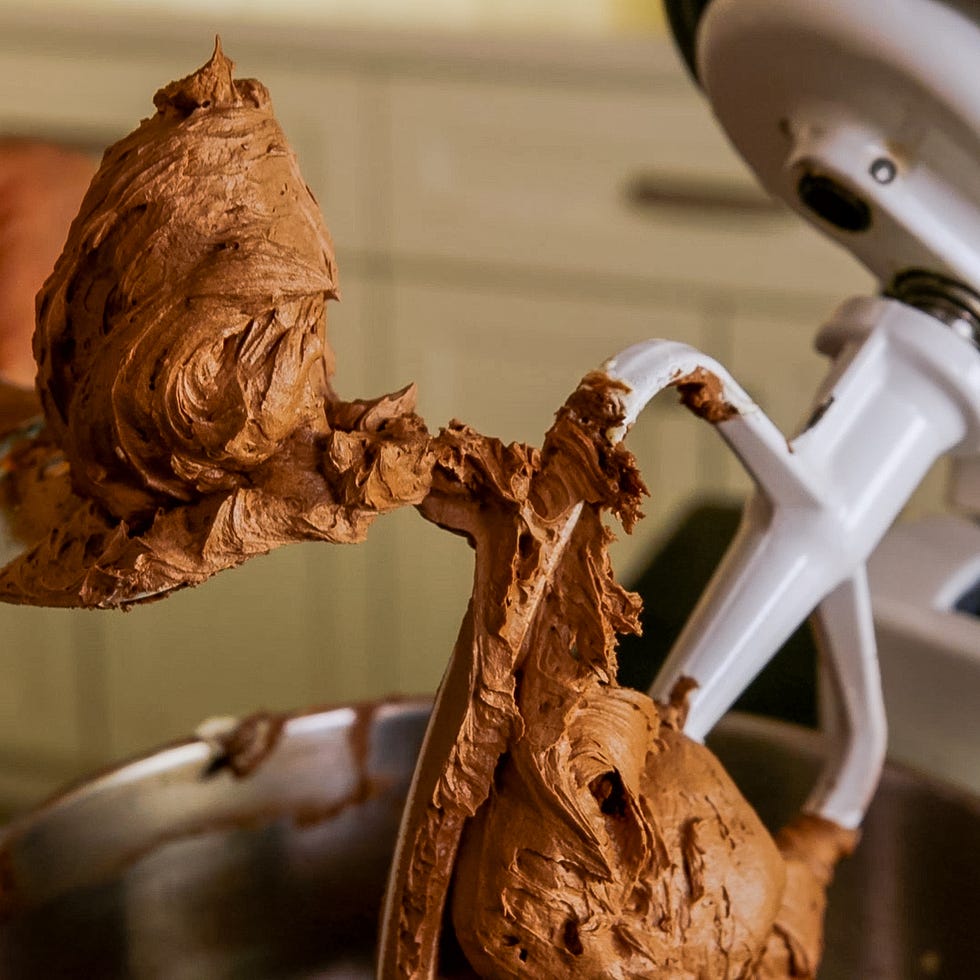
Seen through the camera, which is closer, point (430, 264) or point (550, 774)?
point (550, 774)

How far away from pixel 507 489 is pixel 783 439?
133 mm

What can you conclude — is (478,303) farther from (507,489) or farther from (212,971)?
(507,489)

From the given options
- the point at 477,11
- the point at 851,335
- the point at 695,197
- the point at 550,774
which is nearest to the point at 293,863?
the point at 550,774

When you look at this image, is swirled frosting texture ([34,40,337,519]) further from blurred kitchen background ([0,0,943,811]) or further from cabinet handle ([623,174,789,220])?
cabinet handle ([623,174,789,220])

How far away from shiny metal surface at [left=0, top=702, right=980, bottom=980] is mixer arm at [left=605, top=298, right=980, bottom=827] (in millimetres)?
48

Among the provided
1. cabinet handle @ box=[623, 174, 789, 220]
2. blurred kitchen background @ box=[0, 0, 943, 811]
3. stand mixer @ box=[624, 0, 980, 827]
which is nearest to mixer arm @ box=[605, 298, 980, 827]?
stand mixer @ box=[624, 0, 980, 827]

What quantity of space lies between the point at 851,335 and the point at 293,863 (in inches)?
13.9

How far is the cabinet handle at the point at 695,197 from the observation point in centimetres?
152

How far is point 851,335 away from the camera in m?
0.61

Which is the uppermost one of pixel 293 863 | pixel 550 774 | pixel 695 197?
pixel 550 774

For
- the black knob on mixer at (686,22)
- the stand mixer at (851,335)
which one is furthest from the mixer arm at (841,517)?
the black knob on mixer at (686,22)

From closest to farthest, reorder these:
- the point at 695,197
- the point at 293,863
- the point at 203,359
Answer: the point at 203,359 → the point at 293,863 → the point at 695,197

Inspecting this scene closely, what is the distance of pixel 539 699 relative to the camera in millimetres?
478

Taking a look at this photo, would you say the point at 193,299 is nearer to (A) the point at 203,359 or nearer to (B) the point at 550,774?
(A) the point at 203,359
